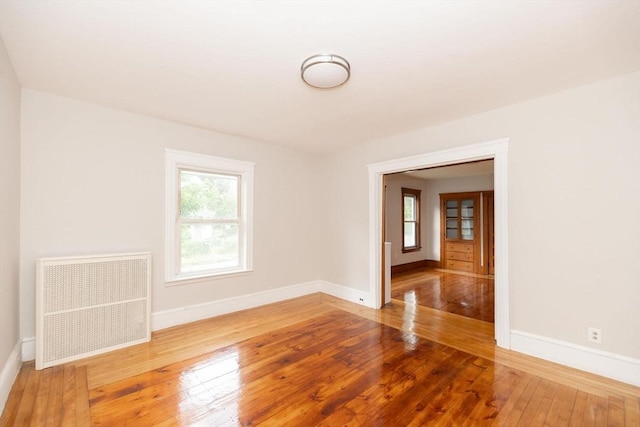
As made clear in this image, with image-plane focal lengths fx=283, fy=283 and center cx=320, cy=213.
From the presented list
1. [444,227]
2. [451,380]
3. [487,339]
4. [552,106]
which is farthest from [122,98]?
[444,227]

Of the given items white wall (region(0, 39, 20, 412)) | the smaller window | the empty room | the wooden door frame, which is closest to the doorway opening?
the smaller window

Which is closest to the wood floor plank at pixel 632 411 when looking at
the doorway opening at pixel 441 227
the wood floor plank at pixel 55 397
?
the doorway opening at pixel 441 227

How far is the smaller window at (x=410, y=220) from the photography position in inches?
297

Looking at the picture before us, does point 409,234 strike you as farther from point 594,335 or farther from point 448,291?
point 594,335

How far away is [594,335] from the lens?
8.21 feet

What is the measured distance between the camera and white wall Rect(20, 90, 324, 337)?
8.91ft

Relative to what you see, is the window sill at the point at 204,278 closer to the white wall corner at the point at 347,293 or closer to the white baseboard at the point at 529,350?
the white baseboard at the point at 529,350

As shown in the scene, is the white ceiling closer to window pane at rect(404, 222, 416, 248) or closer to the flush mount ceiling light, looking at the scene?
the flush mount ceiling light

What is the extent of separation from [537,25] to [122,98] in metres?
3.54

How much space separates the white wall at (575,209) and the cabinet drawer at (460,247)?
15.8 feet

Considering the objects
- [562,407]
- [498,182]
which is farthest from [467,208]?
[562,407]

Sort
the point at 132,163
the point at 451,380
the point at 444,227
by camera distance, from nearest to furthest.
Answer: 1. the point at 451,380
2. the point at 132,163
3. the point at 444,227

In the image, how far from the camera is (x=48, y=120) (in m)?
2.79

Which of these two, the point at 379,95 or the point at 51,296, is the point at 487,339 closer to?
the point at 379,95
